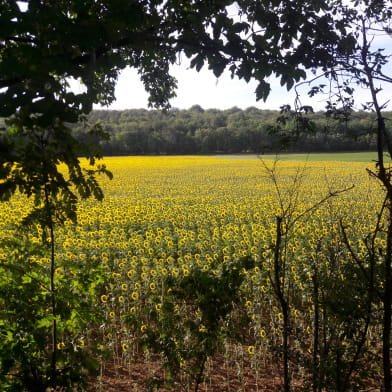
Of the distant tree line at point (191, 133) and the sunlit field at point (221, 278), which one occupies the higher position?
the distant tree line at point (191, 133)

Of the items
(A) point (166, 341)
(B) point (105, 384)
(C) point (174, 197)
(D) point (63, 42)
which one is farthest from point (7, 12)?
(C) point (174, 197)

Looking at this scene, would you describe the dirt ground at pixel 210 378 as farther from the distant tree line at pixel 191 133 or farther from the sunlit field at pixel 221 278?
the distant tree line at pixel 191 133

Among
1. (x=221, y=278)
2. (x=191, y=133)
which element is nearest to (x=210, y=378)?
(x=221, y=278)

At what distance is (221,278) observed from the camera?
2127mm

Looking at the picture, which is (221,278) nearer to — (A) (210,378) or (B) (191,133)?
(A) (210,378)

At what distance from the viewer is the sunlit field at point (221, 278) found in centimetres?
211

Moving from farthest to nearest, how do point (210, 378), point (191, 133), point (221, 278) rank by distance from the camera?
1. point (191, 133)
2. point (210, 378)
3. point (221, 278)

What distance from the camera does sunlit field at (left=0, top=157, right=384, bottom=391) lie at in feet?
6.91

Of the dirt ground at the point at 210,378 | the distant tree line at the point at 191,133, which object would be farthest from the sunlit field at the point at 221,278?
the distant tree line at the point at 191,133

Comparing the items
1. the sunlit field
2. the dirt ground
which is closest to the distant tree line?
the sunlit field

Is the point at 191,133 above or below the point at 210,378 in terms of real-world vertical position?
above

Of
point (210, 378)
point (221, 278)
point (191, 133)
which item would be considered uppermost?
point (191, 133)

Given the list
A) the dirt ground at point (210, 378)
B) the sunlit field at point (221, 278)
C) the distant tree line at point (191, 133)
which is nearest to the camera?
the sunlit field at point (221, 278)

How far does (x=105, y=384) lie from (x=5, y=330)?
243cm
